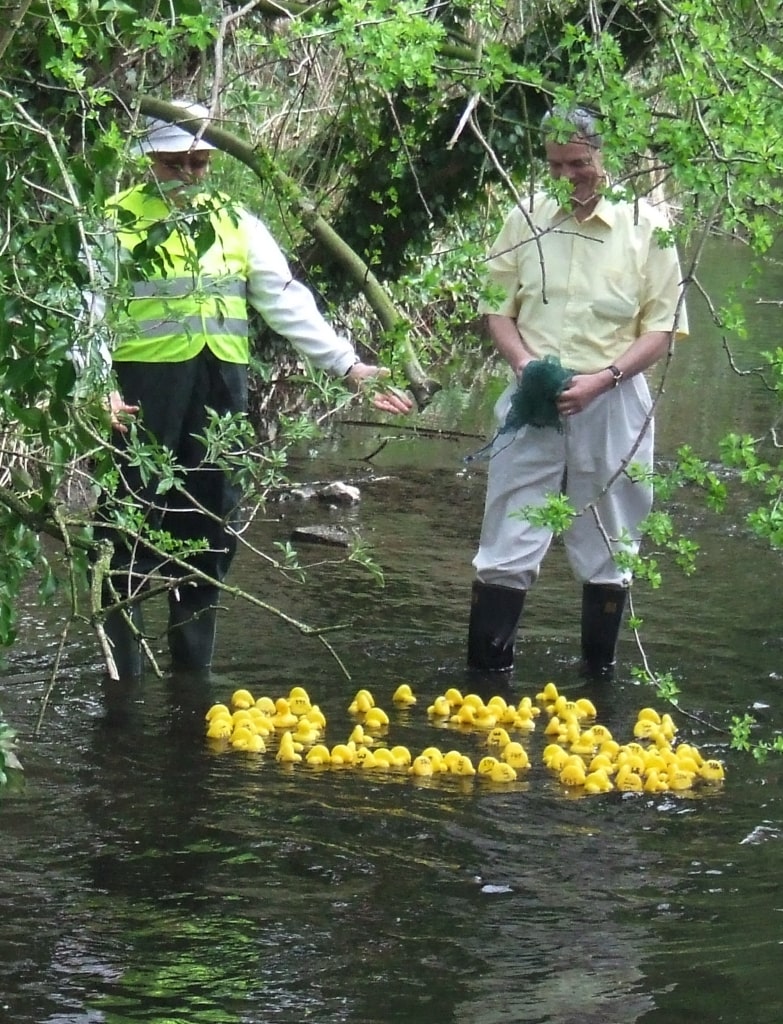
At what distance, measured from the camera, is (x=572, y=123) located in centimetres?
468

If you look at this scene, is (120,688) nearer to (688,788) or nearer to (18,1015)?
(688,788)

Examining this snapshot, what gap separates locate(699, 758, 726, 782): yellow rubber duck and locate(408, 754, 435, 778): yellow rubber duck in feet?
2.88

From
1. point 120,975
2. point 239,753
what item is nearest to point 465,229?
point 239,753

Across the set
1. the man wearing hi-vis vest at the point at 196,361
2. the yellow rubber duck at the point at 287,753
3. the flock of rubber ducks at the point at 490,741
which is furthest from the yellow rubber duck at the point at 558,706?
the man wearing hi-vis vest at the point at 196,361

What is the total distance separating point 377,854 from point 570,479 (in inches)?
87.5

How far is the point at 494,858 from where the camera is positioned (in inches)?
186

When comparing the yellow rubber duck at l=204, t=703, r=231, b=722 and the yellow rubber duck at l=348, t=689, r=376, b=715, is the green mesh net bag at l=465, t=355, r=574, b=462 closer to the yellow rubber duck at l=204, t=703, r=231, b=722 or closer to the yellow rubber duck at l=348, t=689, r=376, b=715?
the yellow rubber duck at l=348, t=689, r=376, b=715

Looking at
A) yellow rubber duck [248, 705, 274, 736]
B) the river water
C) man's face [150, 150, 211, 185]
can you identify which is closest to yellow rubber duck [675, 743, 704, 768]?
the river water

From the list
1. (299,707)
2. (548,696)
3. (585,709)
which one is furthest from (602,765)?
(299,707)

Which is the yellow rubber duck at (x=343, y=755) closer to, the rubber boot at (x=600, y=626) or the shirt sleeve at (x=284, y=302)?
the shirt sleeve at (x=284, y=302)

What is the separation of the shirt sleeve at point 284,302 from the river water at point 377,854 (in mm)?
1308

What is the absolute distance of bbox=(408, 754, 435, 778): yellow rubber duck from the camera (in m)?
5.46

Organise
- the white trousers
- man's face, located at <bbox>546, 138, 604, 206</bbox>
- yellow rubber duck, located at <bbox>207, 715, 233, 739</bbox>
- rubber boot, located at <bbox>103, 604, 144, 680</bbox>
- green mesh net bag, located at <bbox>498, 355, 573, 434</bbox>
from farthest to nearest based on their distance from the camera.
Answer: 1. the white trousers
2. rubber boot, located at <bbox>103, 604, 144, 680</bbox>
3. green mesh net bag, located at <bbox>498, 355, 573, 434</bbox>
4. man's face, located at <bbox>546, 138, 604, 206</bbox>
5. yellow rubber duck, located at <bbox>207, 715, 233, 739</bbox>

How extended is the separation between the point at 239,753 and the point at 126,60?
2309 mm
